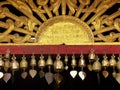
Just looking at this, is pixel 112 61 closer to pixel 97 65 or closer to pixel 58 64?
pixel 97 65

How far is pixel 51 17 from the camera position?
352 cm

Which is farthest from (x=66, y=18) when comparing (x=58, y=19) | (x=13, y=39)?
(x=13, y=39)

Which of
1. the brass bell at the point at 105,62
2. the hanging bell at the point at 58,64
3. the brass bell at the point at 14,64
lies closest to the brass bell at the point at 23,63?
the brass bell at the point at 14,64

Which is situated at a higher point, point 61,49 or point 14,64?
point 61,49

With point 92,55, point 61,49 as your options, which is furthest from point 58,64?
point 92,55

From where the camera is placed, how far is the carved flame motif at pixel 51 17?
3469 mm

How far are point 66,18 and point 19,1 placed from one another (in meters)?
0.46

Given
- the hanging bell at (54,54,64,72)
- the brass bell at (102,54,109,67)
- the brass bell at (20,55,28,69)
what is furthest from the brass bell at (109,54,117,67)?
the brass bell at (20,55,28,69)

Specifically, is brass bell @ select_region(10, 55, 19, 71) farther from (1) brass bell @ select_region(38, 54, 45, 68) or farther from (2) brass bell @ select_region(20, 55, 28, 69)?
(1) brass bell @ select_region(38, 54, 45, 68)

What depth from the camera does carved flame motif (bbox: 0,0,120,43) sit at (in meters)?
3.47

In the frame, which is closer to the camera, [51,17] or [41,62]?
[41,62]

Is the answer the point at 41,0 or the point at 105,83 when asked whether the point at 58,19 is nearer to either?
the point at 41,0

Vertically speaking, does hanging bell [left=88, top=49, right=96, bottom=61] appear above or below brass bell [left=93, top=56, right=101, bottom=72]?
above

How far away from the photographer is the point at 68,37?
11.4 ft
